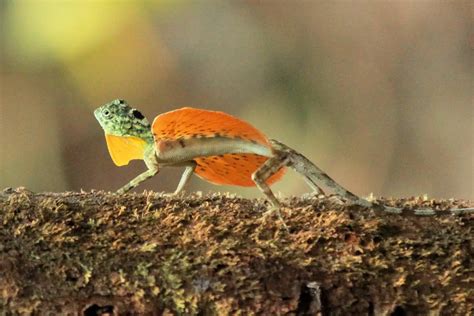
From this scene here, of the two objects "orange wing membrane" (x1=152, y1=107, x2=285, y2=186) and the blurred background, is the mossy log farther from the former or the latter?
the blurred background

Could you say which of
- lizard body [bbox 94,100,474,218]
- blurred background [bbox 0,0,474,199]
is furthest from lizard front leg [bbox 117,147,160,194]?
blurred background [bbox 0,0,474,199]

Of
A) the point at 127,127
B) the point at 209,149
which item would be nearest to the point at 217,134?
the point at 209,149

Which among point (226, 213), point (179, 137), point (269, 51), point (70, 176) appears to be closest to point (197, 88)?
point (269, 51)

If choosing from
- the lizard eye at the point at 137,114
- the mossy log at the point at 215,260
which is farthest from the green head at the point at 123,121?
the mossy log at the point at 215,260

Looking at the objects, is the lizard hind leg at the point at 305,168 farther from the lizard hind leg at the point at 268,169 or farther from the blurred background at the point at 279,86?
the blurred background at the point at 279,86

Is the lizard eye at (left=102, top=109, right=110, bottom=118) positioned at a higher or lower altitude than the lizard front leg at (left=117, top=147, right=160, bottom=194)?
higher

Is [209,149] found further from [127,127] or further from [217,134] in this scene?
[127,127]

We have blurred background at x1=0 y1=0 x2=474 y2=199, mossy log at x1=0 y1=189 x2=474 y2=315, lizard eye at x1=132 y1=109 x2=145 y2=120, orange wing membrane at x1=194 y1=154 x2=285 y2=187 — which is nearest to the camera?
mossy log at x1=0 y1=189 x2=474 y2=315
